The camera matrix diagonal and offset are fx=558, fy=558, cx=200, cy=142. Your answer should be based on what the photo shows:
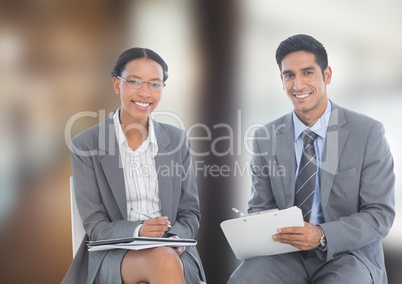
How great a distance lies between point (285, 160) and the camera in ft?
8.21

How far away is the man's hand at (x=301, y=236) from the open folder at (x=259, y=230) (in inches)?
0.8

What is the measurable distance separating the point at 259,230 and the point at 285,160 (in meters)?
0.42

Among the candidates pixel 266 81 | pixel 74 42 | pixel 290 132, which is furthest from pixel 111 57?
pixel 290 132

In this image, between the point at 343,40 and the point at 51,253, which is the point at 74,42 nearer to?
the point at 51,253

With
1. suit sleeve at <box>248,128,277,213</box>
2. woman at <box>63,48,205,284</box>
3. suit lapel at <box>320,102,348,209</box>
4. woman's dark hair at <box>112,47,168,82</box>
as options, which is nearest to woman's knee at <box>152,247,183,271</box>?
woman at <box>63,48,205,284</box>

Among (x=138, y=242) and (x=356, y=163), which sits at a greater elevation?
(x=356, y=163)

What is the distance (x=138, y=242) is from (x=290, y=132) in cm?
88

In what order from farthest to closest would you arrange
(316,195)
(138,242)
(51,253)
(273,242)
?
(51,253), (316,195), (273,242), (138,242)

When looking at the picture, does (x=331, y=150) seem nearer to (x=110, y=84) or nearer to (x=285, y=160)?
(x=285, y=160)

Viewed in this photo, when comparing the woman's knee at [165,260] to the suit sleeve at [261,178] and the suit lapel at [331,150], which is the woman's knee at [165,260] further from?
the suit lapel at [331,150]

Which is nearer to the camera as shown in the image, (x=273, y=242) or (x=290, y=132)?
(x=273, y=242)

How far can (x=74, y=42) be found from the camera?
118 inches

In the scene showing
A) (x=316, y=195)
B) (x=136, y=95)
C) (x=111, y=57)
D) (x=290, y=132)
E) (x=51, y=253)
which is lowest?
(x=51, y=253)

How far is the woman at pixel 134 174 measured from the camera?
2.35m
